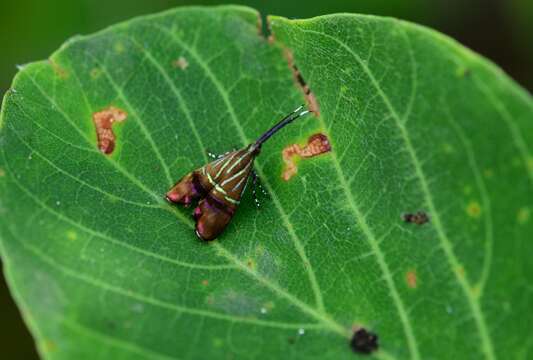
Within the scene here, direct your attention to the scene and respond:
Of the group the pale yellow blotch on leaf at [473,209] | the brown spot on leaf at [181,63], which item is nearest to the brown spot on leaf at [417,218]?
the pale yellow blotch on leaf at [473,209]

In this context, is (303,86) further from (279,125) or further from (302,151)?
(302,151)

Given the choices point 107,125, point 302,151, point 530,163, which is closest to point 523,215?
point 530,163

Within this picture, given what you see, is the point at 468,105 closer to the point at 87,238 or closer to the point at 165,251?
the point at 165,251

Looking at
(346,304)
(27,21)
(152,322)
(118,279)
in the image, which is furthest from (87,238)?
(27,21)

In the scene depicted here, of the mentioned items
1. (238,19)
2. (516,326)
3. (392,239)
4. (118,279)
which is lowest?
(516,326)

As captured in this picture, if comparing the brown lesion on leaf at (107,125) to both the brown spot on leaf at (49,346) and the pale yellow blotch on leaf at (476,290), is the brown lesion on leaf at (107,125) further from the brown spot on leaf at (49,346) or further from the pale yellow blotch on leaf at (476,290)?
the pale yellow blotch on leaf at (476,290)

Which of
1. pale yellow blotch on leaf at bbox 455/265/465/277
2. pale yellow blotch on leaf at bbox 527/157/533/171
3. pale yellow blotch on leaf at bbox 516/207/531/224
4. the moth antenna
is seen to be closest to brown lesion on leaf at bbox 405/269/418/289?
pale yellow blotch on leaf at bbox 455/265/465/277

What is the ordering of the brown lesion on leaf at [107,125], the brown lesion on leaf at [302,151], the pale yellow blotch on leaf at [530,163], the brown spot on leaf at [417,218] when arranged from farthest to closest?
the brown lesion on leaf at [107,125]
the brown lesion on leaf at [302,151]
the brown spot on leaf at [417,218]
the pale yellow blotch on leaf at [530,163]
